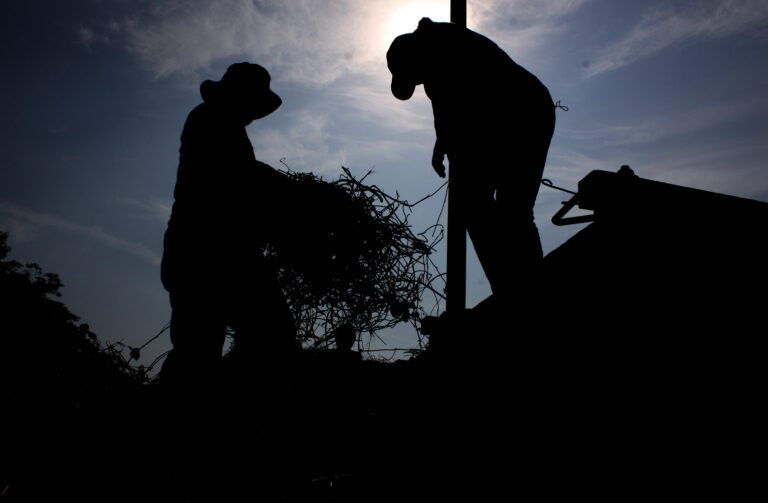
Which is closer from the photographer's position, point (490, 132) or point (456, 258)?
point (456, 258)

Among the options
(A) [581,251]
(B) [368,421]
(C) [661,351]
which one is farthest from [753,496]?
(B) [368,421]

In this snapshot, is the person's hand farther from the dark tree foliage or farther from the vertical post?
the dark tree foliage

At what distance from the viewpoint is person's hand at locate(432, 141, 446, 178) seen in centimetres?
346

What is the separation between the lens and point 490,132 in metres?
2.85

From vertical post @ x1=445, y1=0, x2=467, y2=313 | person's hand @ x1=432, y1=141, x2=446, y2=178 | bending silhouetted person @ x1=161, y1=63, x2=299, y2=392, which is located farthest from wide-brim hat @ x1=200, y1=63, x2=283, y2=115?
vertical post @ x1=445, y1=0, x2=467, y2=313

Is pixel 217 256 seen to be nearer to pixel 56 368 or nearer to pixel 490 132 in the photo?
pixel 56 368

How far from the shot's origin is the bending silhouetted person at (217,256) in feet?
9.04

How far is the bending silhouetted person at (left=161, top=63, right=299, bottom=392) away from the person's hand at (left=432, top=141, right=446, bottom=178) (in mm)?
1366

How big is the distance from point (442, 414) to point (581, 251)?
121 centimetres

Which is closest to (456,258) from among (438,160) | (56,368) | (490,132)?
(490,132)

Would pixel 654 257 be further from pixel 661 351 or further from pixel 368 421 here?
pixel 368 421

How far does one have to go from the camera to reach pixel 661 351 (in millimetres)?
1354

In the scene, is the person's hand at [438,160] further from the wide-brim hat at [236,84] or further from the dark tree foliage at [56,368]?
the dark tree foliage at [56,368]

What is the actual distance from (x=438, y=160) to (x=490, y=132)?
0.73m
